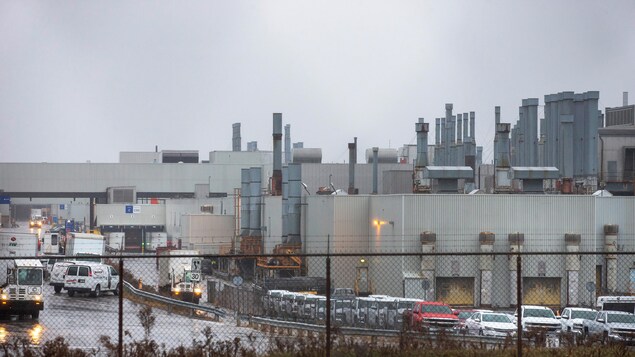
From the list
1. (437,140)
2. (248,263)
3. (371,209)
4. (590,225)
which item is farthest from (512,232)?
(437,140)

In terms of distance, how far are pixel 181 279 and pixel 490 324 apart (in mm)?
23604

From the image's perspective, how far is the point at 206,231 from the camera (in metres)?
87.6

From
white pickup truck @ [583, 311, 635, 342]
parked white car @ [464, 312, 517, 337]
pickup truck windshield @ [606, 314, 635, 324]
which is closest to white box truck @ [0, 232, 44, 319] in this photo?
parked white car @ [464, 312, 517, 337]

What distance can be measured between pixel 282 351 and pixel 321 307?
18.5 meters

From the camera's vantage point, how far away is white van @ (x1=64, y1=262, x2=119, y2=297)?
4684 centimetres

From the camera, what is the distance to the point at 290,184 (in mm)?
68125

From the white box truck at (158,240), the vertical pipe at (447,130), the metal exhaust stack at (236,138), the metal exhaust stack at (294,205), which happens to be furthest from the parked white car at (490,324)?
the metal exhaust stack at (236,138)

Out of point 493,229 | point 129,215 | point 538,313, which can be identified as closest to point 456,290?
point 493,229

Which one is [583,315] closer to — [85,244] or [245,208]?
A: [85,244]

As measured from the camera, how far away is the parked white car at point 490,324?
109ft

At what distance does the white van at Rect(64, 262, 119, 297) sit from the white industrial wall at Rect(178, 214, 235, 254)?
36.3m

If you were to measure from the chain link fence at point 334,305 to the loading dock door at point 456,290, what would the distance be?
2.2 inches

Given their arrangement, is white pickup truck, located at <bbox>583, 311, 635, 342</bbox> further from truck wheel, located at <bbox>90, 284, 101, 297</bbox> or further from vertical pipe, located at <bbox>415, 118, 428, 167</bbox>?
vertical pipe, located at <bbox>415, 118, 428, 167</bbox>

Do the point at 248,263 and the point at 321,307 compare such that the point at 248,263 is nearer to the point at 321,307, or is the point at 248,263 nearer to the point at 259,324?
the point at 321,307
